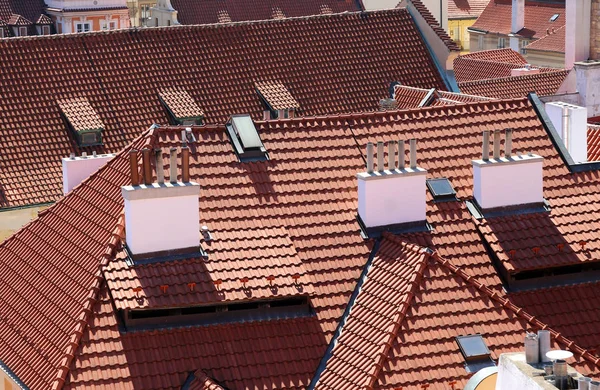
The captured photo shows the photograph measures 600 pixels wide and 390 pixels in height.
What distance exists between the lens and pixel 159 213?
2512 centimetres

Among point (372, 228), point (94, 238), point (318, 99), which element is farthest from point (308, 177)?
point (318, 99)

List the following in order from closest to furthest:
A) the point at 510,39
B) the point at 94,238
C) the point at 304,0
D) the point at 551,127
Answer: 1. the point at 94,238
2. the point at 551,127
3. the point at 304,0
4. the point at 510,39

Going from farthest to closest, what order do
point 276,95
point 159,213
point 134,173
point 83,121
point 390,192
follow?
point 276,95, point 83,121, point 390,192, point 134,173, point 159,213

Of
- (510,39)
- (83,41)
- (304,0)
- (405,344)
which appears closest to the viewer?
(405,344)

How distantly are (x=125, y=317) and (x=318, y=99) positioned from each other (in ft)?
80.5

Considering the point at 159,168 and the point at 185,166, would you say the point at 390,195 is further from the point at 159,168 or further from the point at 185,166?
the point at 159,168

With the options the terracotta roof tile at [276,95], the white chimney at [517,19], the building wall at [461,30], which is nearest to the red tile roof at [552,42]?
the white chimney at [517,19]

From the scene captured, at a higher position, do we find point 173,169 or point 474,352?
point 173,169

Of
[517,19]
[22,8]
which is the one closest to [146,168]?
[22,8]

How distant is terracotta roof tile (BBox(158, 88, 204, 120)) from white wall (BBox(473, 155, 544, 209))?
19398mm

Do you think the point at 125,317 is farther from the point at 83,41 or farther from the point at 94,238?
the point at 83,41

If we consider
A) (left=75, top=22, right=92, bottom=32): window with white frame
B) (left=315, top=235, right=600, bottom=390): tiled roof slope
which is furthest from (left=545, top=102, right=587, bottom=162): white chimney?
(left=75, top=22, right=92, bottom=32): window with white frame

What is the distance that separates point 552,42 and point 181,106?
4975 centimetres

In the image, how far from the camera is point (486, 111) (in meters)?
29.6
